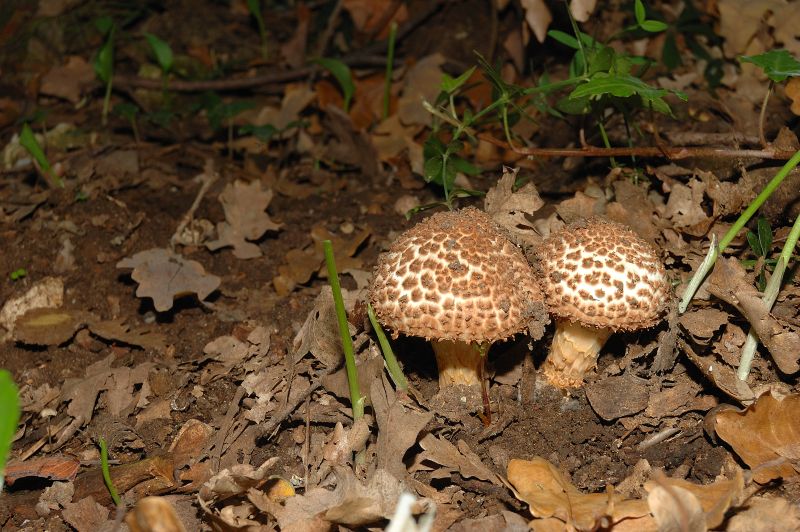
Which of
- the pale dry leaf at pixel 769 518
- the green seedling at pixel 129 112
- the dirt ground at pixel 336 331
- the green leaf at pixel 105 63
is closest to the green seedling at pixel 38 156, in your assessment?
the dirt ground at pixel 336 331

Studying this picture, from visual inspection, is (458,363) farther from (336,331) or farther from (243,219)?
(243,219)

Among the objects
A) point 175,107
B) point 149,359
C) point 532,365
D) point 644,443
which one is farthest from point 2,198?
point 644,443

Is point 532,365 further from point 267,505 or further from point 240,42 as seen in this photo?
point 240,42

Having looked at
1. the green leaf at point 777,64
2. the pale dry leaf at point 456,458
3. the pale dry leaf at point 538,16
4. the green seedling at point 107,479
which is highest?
the green leaf at point 777,64

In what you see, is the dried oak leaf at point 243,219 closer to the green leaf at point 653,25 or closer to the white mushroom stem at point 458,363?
the white mushroom stem at point 458,363

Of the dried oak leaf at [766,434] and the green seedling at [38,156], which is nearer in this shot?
the dried oak leaf at [766,434]

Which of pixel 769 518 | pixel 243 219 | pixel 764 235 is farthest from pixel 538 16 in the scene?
pixel 769 518
